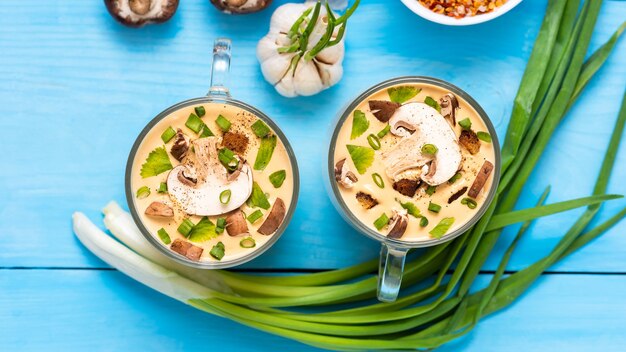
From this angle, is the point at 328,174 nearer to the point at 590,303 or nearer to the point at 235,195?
the point at 235,195

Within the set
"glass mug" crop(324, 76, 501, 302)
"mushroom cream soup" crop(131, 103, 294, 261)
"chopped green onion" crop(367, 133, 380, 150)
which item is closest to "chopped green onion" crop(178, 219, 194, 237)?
"mushroom cream soup" crop(131, 103, 294, 261)

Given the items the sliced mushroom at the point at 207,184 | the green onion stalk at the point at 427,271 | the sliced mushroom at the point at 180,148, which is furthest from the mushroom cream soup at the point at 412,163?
the sliced mushroom at the point at 180,148

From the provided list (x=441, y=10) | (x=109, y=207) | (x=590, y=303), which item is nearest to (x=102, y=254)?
(x=109, y=207)

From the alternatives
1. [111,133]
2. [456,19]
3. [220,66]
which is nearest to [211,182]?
[220,66]

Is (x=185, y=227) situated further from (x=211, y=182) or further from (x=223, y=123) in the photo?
(x=223, y=123)

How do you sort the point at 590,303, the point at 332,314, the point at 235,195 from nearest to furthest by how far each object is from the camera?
the point at 235,195 → the point at 332,314 → the point at 590,303

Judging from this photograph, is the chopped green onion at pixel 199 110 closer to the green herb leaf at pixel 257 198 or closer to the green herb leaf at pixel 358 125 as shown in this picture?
the green herb leaf at pixel 257 198
